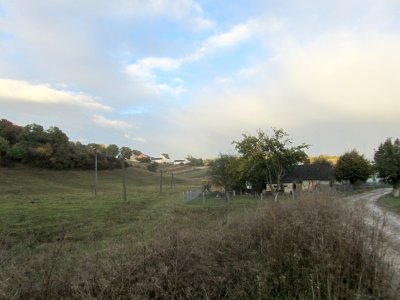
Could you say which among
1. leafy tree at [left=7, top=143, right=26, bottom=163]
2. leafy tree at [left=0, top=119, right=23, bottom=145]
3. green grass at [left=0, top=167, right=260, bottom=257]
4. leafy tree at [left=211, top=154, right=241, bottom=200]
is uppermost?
leafy tree at [left=0, top=119, right=23, bottom=145]

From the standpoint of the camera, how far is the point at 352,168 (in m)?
81.7

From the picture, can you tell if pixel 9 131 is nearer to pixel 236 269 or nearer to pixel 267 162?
pixel 267 162

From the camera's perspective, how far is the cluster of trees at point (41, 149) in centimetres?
11031

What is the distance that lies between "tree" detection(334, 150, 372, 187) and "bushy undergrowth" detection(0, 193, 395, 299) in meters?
77.9

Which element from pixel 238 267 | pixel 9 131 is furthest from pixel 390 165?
pixel 9 131

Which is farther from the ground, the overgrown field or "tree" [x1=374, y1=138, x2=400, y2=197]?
"tree" [x1=374, y1=138, x2=400, y2=197]

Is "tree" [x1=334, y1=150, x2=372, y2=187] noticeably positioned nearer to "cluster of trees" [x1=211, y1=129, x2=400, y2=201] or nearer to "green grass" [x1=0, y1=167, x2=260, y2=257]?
"cluster of trees" [x1=211, y1=129, x2=400, y2=201]

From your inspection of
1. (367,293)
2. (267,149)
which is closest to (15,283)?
(367,293)

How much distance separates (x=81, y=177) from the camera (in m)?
112

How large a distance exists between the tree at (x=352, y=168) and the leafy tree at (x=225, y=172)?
22605 mm

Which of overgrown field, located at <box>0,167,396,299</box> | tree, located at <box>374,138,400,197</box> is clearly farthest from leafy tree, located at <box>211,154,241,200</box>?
overgrown field, located at <box>0,167,396,299</box>

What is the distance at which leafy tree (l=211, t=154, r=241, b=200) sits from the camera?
67.9 metres

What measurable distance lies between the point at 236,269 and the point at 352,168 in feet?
261

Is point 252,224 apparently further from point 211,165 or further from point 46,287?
point 211,165
